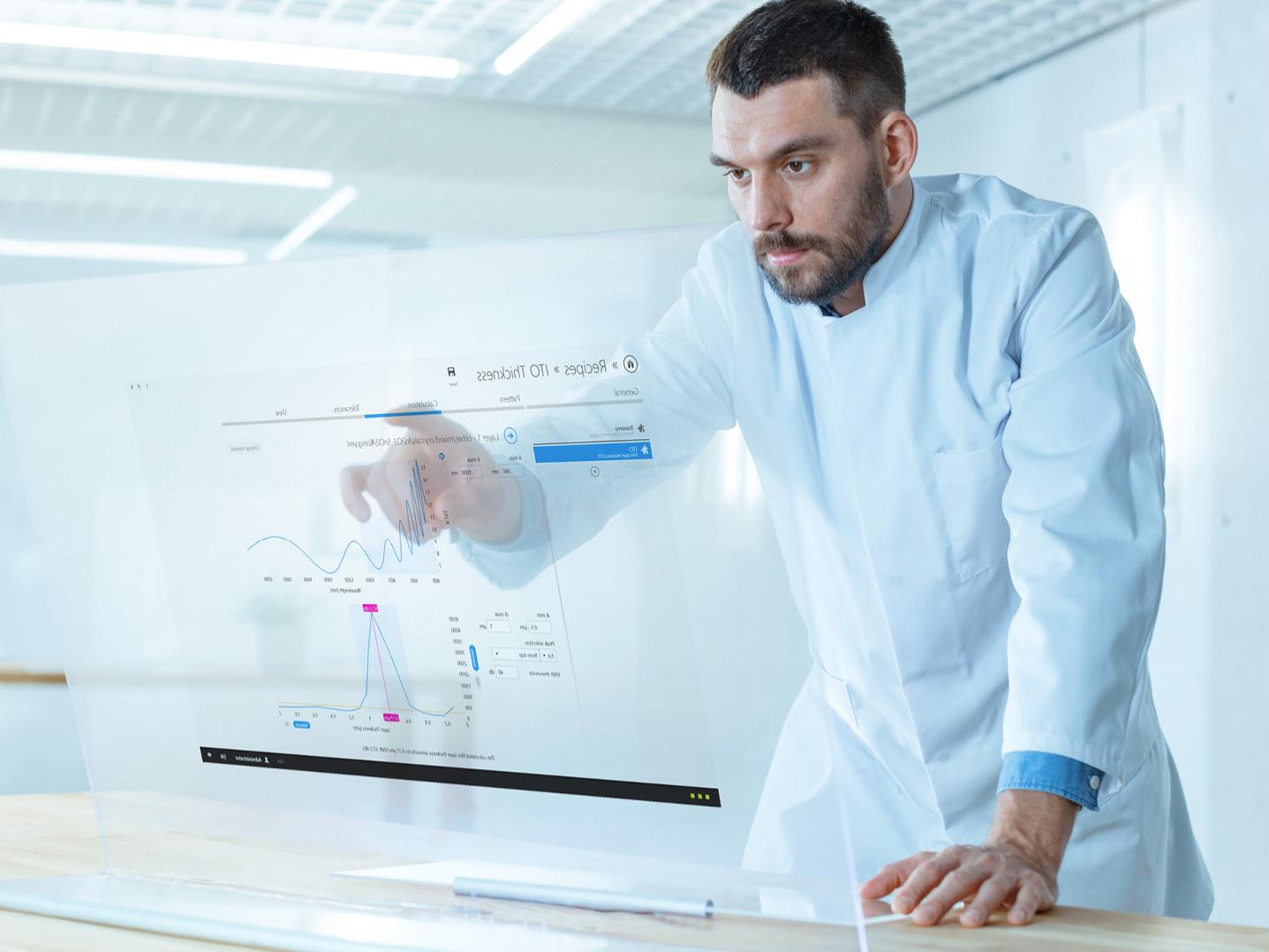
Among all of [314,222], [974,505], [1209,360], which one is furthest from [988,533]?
[314,222]

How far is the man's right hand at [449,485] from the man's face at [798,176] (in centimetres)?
28

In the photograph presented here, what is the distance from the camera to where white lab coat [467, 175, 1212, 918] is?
103 centimetres

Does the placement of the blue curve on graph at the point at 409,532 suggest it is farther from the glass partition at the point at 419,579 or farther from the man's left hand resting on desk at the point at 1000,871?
the man's left hand resting on desk at the point at 1000,871

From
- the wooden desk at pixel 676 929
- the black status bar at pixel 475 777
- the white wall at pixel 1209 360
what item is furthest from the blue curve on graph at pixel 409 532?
the white wall at pixel 1209 360

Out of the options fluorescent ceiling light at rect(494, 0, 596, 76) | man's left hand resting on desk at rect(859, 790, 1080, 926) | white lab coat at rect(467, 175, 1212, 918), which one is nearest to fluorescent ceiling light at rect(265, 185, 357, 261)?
fluorescent ceiling light at rect(494, 0, 596, 76)

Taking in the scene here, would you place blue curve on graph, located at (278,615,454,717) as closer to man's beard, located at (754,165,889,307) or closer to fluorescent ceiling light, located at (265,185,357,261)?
man's beard, located at (754,165,889,307)

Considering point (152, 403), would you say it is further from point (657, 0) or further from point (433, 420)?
point (657, 0)

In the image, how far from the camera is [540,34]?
3.29m

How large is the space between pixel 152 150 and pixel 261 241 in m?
0.36

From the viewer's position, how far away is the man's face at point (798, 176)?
104 cm

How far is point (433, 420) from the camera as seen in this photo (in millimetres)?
935

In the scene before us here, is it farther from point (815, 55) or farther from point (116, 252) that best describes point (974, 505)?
point (116, 252)

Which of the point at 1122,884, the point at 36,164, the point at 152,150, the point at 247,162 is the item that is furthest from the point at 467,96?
the point at 1122,884

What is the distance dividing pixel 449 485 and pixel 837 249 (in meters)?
0.41
